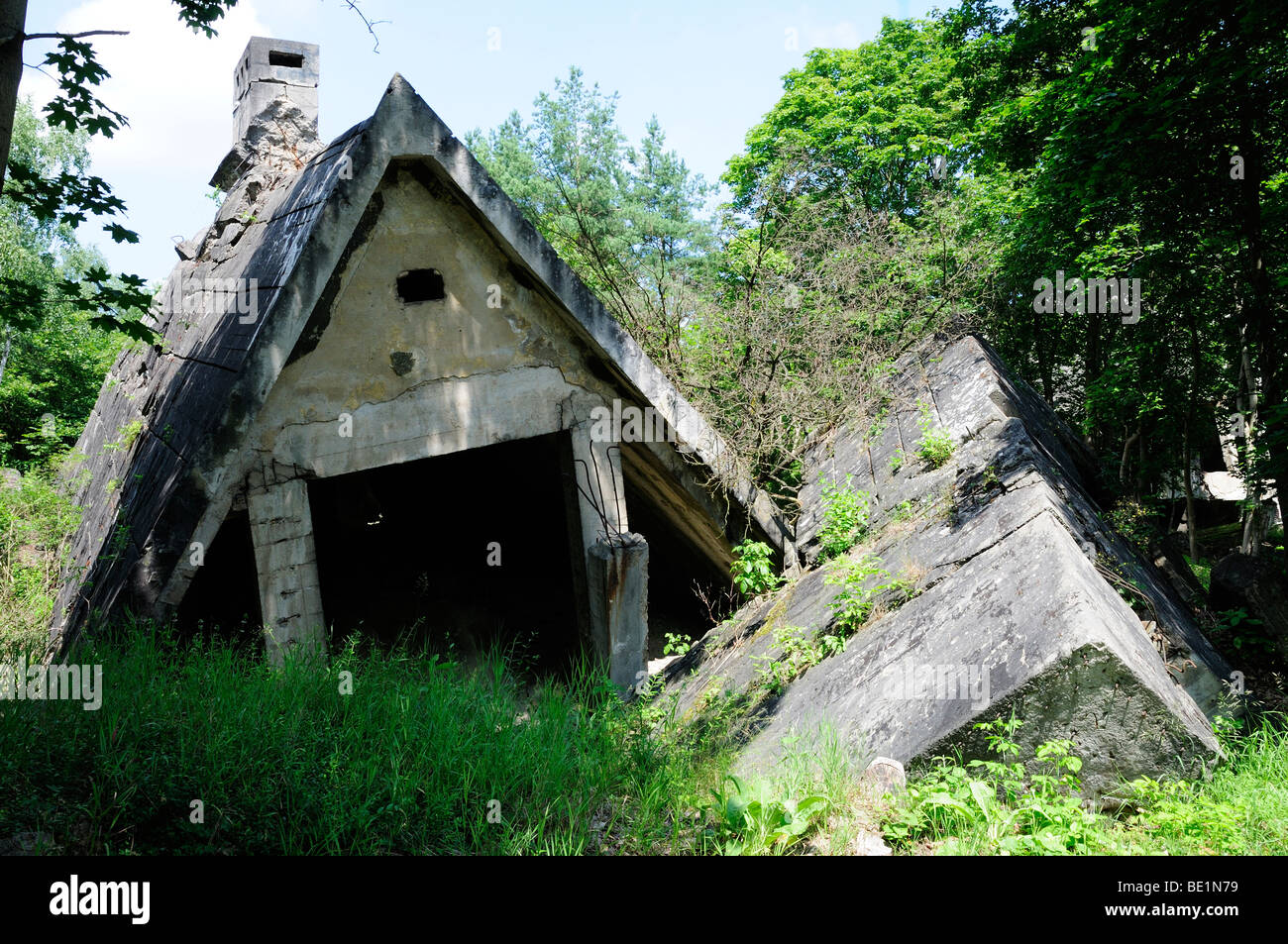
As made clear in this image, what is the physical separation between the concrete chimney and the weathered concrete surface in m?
7.07

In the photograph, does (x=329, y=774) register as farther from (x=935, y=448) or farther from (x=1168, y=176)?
(x=1168, y=176)

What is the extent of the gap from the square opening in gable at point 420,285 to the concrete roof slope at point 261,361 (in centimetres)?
51

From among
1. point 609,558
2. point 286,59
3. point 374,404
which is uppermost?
point 286,59

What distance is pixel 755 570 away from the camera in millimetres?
7613

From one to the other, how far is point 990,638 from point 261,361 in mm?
4422

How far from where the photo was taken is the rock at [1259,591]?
6266 mm

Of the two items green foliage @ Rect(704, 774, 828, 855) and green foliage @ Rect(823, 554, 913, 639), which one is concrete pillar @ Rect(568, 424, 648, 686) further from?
green foliage @ Rect(704, 774, 828, 855)

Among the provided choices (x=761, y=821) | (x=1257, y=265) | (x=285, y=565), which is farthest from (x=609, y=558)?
(x=1257, y=265)

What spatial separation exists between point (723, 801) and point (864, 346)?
732 centimetres

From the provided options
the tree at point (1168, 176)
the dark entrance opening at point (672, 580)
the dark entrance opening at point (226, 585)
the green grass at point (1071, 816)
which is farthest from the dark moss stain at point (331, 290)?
the tree at point (1168, 176)

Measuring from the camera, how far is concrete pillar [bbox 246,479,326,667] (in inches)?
Answer: 227

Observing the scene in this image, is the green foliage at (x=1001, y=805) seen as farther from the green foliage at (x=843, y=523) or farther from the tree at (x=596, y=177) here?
the tree at (x=596, y=177)

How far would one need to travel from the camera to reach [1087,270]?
9.92 meters

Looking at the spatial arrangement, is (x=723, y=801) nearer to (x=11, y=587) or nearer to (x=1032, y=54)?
(x=11, y=587)
